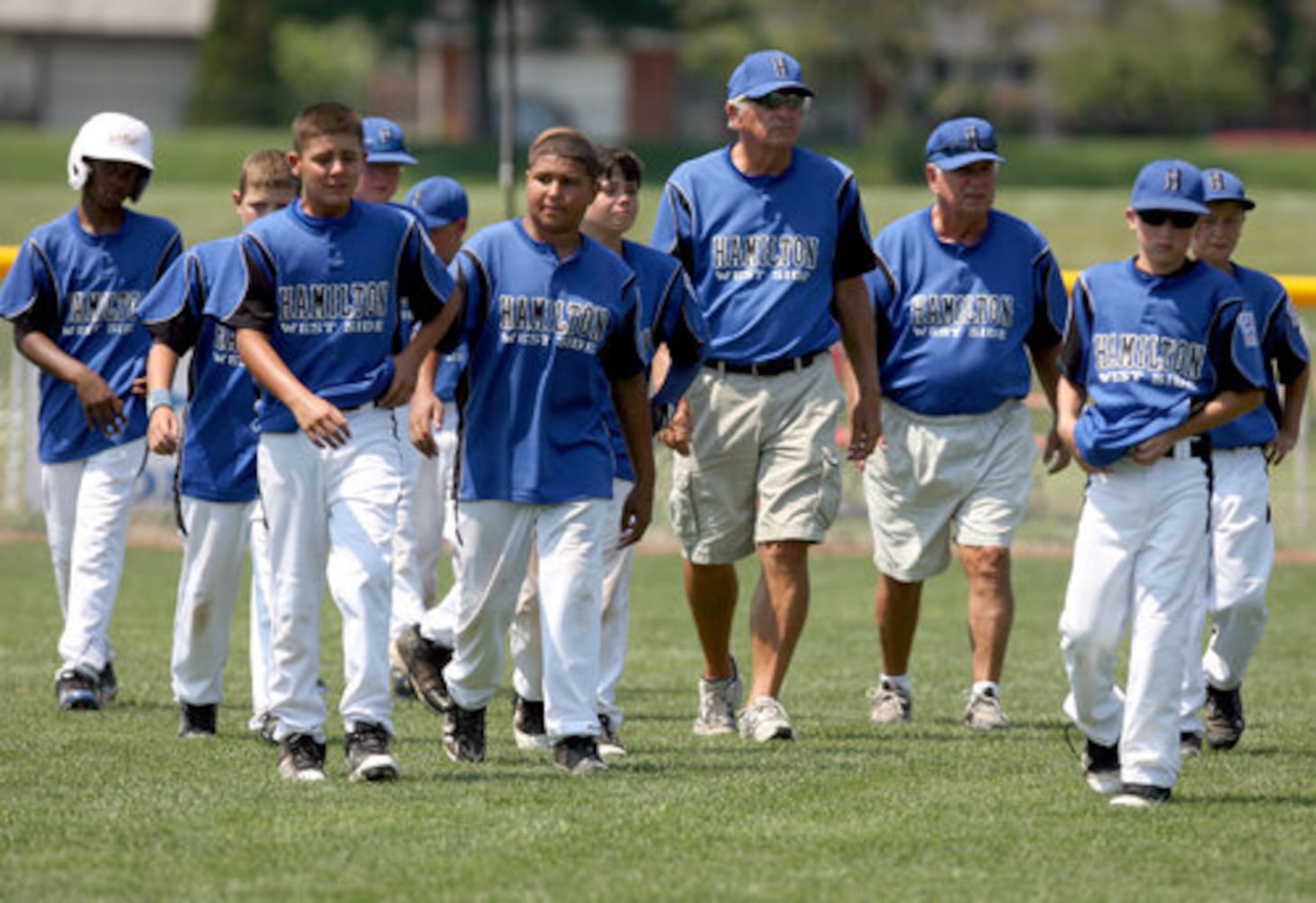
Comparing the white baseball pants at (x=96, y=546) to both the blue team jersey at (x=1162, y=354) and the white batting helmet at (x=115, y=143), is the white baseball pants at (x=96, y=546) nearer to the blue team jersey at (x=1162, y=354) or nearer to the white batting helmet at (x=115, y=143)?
the white batting helmet at (x=115, y=143)

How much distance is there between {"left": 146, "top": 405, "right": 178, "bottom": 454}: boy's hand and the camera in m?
7.39

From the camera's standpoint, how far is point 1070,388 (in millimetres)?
7180

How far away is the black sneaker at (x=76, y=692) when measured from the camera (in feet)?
29.4

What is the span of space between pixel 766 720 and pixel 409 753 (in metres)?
1.31

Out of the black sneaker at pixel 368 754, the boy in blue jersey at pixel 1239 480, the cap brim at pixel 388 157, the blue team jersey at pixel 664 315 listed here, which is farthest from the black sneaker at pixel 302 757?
the cap brim at pixel 388 157

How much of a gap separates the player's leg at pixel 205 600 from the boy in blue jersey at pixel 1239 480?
3320 millimetres

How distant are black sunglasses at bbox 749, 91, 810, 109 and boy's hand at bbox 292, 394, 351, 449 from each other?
2.30 m

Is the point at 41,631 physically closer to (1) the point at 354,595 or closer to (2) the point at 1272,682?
(1) the point at 354,595

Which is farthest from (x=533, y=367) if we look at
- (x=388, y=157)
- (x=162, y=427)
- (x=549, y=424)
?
(x=388, y=157)

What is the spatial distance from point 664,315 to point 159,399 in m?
1.64

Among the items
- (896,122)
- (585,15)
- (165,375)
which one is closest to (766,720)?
(165,375)

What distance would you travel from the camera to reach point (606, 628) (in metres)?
8.27

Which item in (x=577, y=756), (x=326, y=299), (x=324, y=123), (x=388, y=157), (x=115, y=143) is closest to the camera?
(x=324, y=123)

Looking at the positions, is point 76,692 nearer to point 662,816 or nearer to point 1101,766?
point 662,816
